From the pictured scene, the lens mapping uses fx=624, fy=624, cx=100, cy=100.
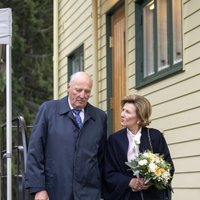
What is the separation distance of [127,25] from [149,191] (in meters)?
4.58

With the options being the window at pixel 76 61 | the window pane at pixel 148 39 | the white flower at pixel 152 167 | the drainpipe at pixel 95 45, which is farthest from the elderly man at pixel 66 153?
the window at pixel 76 61

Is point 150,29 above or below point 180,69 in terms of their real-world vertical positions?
above

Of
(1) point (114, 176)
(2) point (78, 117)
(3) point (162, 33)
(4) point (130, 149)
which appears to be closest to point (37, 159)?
(2) point (78, 117)

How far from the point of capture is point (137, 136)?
502cm

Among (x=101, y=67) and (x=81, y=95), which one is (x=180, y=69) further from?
(x=101, y=67)

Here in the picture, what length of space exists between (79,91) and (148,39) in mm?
3683

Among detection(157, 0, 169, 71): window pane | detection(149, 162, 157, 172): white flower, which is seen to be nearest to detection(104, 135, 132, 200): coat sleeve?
detection(149, 162, 157, 172): white flower

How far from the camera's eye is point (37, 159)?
193 inches

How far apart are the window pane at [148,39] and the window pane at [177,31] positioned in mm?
830

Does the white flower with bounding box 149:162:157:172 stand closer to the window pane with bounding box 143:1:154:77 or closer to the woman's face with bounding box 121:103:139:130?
the woman's face with bounding box 121:103:139:130

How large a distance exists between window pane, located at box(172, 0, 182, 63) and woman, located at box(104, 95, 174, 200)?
7.52ft

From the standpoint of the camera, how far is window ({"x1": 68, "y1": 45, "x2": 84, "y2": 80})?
40.6 feet

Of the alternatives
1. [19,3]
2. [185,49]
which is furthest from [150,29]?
[19,3]

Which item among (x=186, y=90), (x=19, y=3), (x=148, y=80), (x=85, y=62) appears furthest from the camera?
(x=19, y=3)
